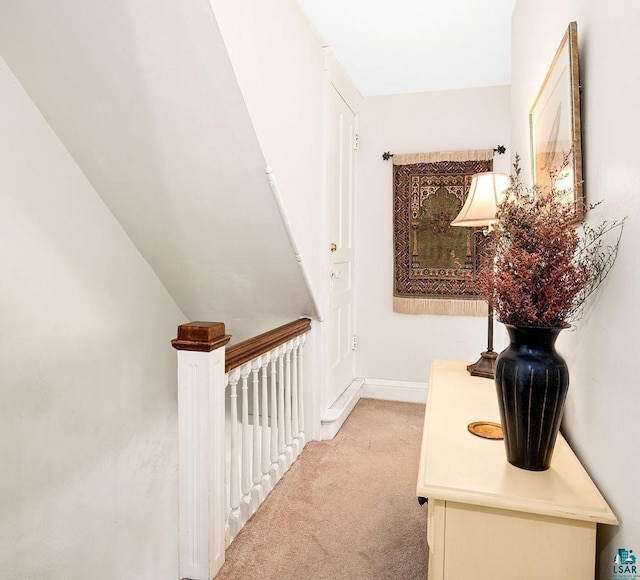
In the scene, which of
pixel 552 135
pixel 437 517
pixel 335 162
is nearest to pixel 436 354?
pixel 335 162

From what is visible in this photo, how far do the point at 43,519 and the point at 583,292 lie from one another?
7.54 ft

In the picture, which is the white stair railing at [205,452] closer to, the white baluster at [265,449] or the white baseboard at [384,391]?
the white baluster at [265,449]

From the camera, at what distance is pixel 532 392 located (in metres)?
1.05

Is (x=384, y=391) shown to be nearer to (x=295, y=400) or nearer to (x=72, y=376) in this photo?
(x=295, y=400)

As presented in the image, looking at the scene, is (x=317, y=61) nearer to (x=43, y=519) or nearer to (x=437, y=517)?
(x=437, y=517)

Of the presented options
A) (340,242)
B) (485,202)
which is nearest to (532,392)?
(485,202)

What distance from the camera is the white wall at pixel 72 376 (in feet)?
6.14

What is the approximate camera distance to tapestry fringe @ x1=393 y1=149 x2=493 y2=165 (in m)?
3.21

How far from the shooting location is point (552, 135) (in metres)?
1.47

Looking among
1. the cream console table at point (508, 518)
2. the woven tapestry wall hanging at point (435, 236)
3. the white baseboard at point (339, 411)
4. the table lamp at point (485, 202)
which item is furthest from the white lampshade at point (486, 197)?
the white baseboard at point (339, 411)

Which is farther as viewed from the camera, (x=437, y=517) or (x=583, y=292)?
(x=583, y=292)
